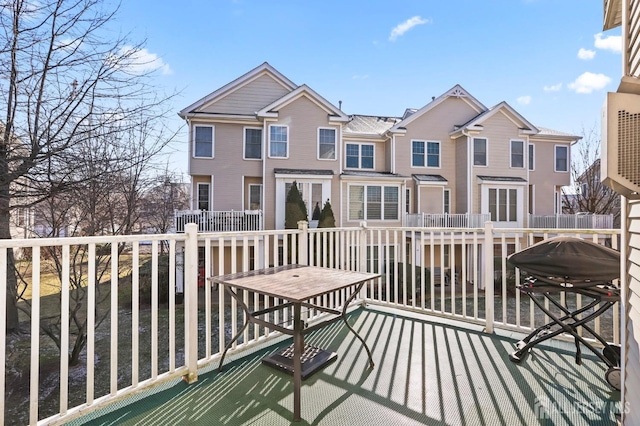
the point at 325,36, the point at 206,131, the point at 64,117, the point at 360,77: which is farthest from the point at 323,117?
the point at 64,117

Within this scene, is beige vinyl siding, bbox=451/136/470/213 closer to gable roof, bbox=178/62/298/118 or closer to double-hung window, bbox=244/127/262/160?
gable roof, bbox=178/62/298/118

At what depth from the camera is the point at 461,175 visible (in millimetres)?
13609

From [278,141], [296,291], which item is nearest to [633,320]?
[296,291]

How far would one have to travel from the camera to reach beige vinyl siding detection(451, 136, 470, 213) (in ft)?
43.9

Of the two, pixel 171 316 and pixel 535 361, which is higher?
pixel 171 316

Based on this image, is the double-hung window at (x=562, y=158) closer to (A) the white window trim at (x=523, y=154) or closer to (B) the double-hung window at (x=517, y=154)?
(A) the white window trim at (x=523, y=154)

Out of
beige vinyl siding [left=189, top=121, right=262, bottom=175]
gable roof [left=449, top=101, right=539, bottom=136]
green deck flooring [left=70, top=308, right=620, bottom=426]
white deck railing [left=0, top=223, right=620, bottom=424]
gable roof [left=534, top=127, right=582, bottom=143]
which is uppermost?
gable roof [left=449, top=101, right=539, bottom=136]

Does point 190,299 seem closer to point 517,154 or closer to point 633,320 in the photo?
point 633,320

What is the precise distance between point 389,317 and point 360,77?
11.2 m

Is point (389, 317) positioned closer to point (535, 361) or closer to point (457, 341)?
point (457, 341)

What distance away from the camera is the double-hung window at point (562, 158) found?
14.6 metres

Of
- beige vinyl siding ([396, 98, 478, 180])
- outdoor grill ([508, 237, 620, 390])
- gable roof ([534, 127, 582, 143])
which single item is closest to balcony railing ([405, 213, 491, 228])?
beige vinyl siding ([396, 98, 478, 180])

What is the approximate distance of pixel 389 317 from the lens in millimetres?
3646

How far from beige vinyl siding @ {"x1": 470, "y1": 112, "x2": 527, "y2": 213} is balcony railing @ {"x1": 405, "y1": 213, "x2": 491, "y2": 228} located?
721 millimetres
